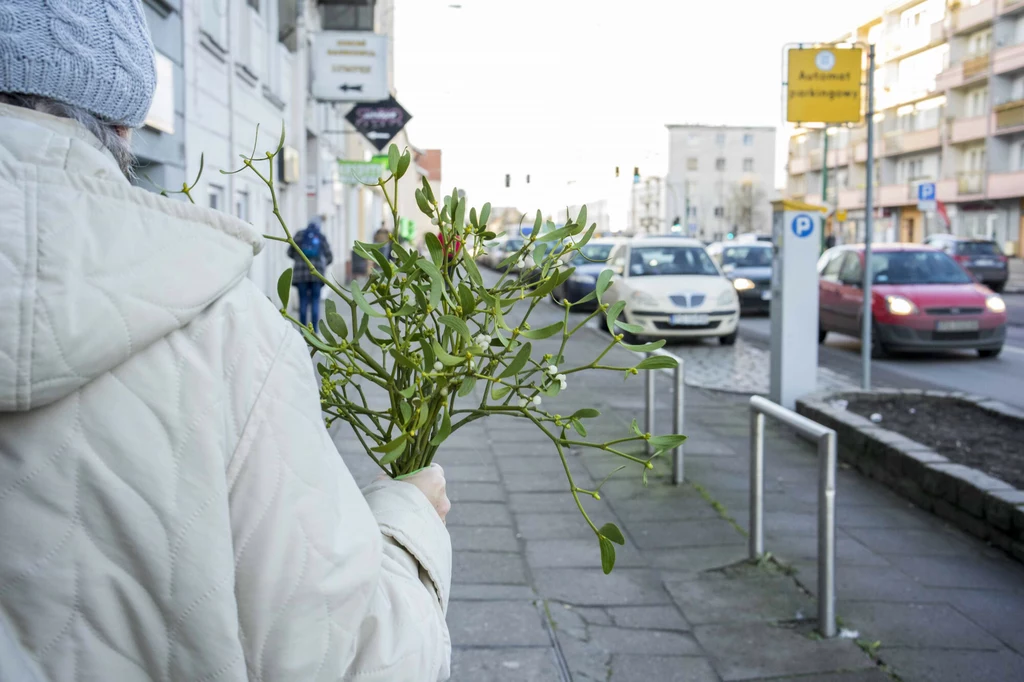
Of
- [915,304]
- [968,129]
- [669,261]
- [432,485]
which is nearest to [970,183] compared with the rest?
[968,129]

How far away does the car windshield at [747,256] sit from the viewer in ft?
77.6

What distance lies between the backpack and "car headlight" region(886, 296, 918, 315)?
780 centimetres

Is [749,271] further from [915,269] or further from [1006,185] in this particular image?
[1006,185]

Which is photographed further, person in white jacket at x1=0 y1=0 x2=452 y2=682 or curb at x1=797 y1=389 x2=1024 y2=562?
curb at x1=797 y1=389 x2=1024 y2=562

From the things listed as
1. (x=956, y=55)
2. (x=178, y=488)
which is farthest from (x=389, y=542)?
(x=956, y=55)

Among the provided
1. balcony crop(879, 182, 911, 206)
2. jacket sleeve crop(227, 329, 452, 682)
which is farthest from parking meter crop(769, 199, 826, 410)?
balcony crop(879, 182, 911, 206)

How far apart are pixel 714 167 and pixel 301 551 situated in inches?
4675

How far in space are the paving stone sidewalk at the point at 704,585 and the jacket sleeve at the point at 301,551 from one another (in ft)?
8.16

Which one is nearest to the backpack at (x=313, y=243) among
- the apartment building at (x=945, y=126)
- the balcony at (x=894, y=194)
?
the apartment building at (x=945, y=126)

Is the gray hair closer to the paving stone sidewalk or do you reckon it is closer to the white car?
the paving stone sidewalk

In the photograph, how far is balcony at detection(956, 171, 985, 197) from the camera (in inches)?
2183

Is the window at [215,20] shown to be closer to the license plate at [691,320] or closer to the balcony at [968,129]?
the license plate at [691,320]

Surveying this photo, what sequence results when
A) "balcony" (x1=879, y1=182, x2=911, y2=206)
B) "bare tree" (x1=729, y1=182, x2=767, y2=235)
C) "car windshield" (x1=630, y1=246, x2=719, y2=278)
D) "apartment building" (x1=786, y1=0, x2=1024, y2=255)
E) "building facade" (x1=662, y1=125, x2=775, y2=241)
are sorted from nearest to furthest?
"car windshield" (x1=630, y1=246, x2=719, y2=278), "apartment building" (x1=786, y1=0, x2=1024, y2=255), "balcony" (x1=879, y1=182, x2=911, y2=206), "bare tree" (x1=729, y1=182, x2=767, y2=235), "building facade" (x1=662, y1=125, x2=775, y2=241)

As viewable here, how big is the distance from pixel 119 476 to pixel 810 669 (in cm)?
318
